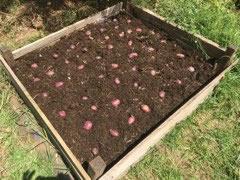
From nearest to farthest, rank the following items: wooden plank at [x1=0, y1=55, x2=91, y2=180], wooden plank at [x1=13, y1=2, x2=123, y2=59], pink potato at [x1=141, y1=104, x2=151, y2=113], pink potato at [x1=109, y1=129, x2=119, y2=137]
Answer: wooden plank at [x1=0, y1=55, x2=91, y2=180] → pink potato at [x1=109, y1=129, x2=119, y2=137] → pink potato at [x1=141, y1=104, x2=151, y2=113] → wooden plank at [x1=13, y1=2, x2=123, y2=59]

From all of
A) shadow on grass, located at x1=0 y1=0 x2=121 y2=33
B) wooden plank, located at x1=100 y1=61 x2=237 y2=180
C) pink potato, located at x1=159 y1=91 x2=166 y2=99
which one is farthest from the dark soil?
shadow on grass, located at x1=0 y1=0 x2=121 y2=33

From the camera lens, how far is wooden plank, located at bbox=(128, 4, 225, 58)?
13.4 feet

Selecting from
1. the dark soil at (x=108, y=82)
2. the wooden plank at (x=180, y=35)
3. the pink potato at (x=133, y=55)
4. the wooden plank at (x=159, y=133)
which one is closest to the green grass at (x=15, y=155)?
the dark soil at (x=108, y=82)

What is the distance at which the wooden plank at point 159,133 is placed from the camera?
115 inches

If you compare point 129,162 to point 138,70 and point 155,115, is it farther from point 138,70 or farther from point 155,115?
point 138,70

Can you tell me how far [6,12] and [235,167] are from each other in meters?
4.25

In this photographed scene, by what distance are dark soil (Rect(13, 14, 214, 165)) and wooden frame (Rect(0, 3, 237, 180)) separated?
0.11 m

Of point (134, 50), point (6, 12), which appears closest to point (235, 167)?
point (134, 50)

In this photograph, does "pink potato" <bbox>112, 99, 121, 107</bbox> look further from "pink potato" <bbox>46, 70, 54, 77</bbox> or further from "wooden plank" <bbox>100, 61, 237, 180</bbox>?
"pink potato" <bbox>46, 70, 54, 77</bbox>

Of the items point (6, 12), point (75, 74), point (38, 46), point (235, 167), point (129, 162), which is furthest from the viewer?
point (6, 12)

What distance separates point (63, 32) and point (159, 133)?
6.69 feet

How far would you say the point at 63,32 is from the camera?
4301mm

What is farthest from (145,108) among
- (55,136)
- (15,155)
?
(15,155)

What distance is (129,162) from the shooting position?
3.09 m
